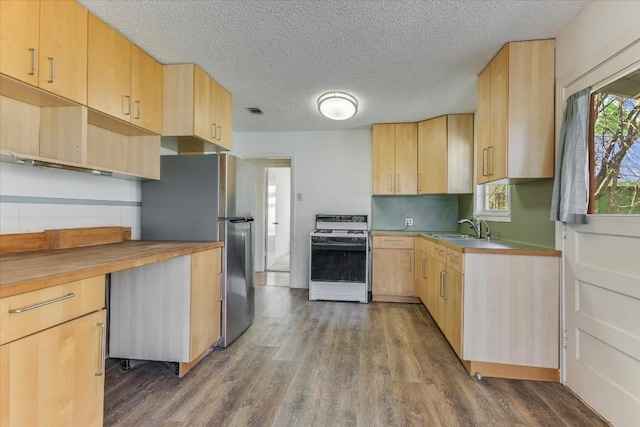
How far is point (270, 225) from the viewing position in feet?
20.0

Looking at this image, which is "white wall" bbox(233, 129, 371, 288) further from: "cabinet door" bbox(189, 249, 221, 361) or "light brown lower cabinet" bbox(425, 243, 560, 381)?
"light brown lower cabinet" bbox(425, 243, 560, 381)

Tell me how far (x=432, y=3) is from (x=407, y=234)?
8.62 ft

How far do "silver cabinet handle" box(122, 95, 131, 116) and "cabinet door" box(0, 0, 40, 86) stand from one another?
0.54 meters

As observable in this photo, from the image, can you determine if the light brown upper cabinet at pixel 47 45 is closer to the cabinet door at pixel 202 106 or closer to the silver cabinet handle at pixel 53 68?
the silver cabinet handle at pixel 53 68

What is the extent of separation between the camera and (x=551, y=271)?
2.03 meters

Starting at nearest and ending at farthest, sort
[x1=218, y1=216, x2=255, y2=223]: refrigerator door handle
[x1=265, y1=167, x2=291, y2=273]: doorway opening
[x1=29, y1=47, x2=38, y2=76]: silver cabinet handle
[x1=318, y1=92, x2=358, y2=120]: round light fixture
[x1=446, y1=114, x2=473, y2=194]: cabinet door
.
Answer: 1. [x1=29, y1=47, x2=38, y2=76]: silver cabinet handle
2. [x1=218, y1=216, x2=255, y2=223]: refrigerator door handle
3. [x1=318, y1=92, x2=358, y2=120]: round light fixture
4. [x1=446, y1=114, x2=473, y2=194]: cabinet door
5. [x1=265, y1=167, x2=291, y2=273]: doorway opening

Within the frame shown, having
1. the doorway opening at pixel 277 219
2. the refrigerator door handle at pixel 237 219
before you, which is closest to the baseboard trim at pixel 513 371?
the refrigerator door handle at pixel 237 219

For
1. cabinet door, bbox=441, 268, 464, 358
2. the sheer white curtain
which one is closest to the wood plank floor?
cabinet door, bbox=441, 268, 464, 358

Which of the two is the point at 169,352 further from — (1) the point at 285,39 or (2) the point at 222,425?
(1) the point at 285,39

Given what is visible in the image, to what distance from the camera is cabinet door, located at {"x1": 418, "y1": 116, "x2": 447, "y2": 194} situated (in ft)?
12.3

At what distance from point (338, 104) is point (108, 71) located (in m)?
1.90

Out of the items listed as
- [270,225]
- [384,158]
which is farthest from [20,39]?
[270,225]

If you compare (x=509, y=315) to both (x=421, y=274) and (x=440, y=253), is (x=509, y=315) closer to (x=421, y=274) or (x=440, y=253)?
(x=440, y=253)

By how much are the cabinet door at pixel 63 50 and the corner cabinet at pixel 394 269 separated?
125 inches
